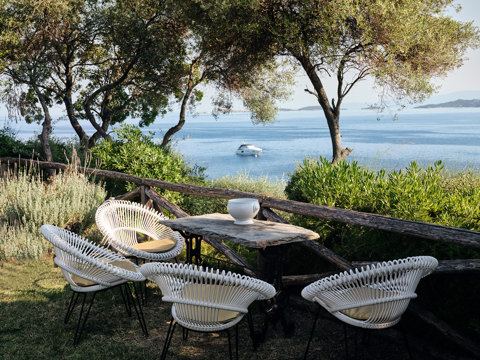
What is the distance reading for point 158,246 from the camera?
180 inches

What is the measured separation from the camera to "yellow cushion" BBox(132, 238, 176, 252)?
14.6ft

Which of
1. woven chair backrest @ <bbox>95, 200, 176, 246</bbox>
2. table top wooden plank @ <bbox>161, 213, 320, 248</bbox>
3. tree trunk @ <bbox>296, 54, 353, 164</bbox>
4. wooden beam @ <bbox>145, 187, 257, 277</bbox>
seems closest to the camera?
table top wooden plank @ <bbox>161, 213, 320, 248</bbox>

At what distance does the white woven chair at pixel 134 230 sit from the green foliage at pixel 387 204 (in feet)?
4.43

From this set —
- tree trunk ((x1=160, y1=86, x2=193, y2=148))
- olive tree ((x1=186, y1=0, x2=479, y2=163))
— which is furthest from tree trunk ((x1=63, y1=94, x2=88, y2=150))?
olive tree ((x1=186, y1=0, x2=479, y2=163))

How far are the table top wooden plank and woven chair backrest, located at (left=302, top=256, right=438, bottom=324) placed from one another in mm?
465

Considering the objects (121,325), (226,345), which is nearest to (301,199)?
(226,345)

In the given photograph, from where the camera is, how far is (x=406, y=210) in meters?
3.63

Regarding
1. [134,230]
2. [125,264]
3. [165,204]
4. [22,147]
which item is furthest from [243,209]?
[22,147]

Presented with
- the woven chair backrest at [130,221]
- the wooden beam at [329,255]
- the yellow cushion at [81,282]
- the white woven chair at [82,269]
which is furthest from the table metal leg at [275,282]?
the woven chair backrest at [130,221]

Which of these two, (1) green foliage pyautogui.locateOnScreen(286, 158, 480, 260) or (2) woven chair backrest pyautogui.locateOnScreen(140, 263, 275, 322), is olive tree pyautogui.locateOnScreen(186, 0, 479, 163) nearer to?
(1) green foliage pyautogui.locateOnScreen(286, 158, 480, 260)

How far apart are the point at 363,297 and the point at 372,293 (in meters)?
0.06

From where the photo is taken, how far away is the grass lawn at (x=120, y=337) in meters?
3.39

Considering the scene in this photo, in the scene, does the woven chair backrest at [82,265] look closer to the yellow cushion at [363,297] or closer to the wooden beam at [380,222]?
the wooden beam at [380,222]

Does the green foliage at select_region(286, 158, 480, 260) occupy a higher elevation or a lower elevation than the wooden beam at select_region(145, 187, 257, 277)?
higher
